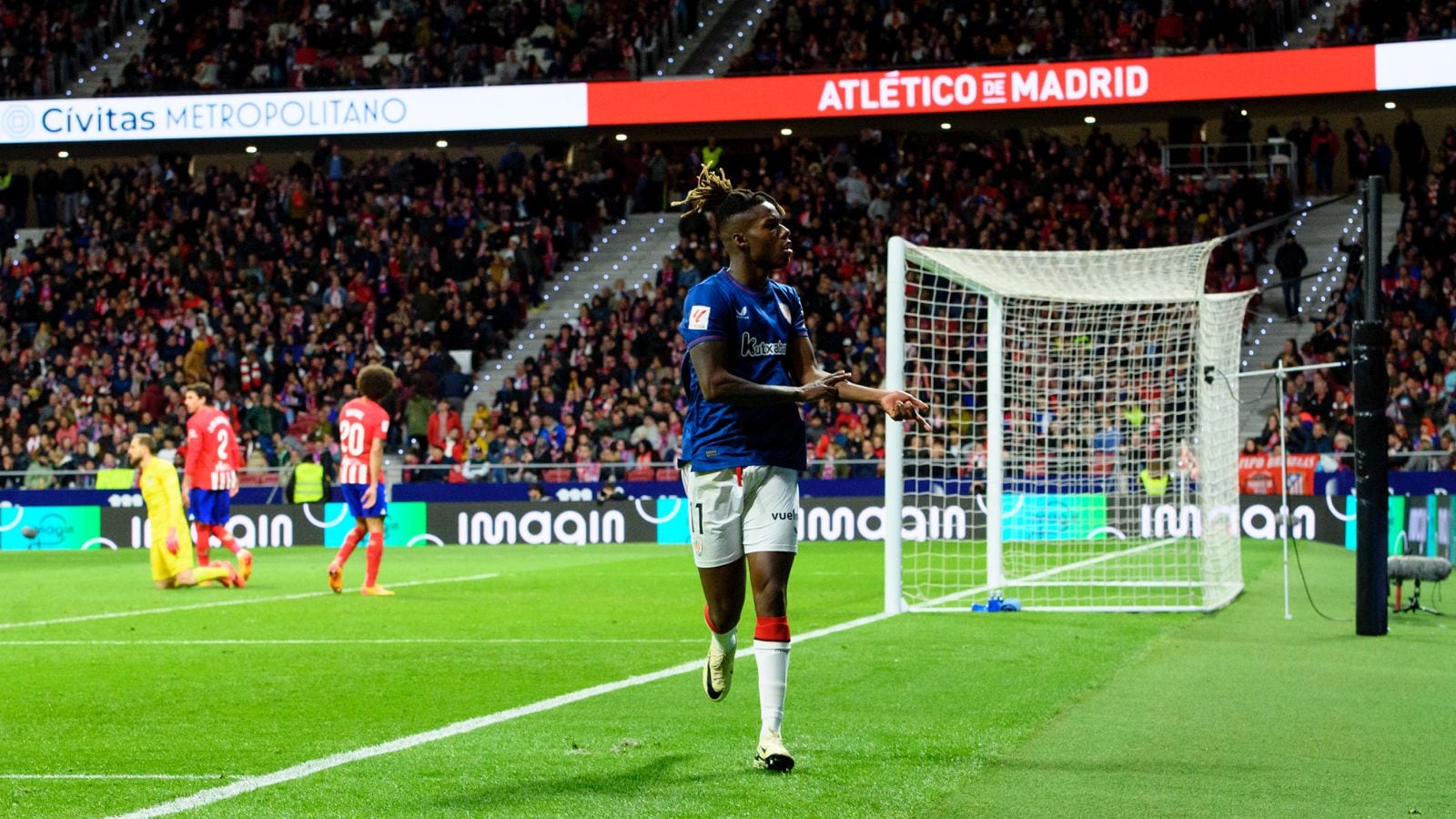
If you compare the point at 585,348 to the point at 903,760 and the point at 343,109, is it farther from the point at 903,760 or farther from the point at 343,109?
the point at 903,760

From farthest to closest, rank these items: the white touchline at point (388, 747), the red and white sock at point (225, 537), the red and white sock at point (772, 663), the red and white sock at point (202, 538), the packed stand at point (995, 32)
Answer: the packed stand at point (995, 32) < the red and white sock at point (202, 538) < the red and white sock at point (225, 537) < the red and white sock at point (772, 663) < the white touchline at point (388, 747)

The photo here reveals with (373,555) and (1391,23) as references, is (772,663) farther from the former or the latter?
(1391,23)

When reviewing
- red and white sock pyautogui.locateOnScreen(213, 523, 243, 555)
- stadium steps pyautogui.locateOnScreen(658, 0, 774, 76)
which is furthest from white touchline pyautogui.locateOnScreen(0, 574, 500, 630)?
stadium steps pyautogui.locateOnScreen(658, 0, 774, 76)

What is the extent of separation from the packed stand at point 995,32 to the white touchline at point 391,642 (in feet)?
77.0

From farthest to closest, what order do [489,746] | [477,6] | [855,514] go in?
[477,6] → [855,514] → [489,746]

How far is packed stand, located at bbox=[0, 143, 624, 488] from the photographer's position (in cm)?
3231

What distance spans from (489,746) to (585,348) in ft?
84.6

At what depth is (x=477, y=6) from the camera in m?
37.7

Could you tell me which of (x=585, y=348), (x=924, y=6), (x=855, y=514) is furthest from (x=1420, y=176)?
(x=585, y=348)

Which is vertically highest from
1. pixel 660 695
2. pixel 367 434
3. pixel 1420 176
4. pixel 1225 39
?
pixel 1225 39

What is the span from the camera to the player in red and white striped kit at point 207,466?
1731cm

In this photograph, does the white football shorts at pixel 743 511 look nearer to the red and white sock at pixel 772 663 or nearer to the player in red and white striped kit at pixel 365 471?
the red and white sock at pixel 772 663

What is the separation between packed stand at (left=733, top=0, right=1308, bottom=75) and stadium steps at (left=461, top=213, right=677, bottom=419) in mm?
4074

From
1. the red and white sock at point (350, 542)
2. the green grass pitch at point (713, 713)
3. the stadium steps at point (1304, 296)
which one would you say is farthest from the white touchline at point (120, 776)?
the stadium steps at point (1304, 296)
